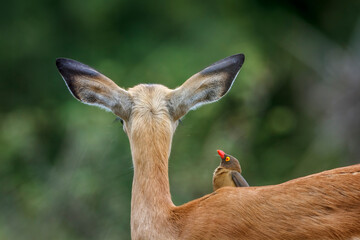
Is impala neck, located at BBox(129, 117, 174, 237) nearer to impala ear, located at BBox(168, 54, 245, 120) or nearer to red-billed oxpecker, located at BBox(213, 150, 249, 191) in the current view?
impala ear, located at BBox(168, 54, 245, 120)

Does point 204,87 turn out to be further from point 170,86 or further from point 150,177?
point 170,86

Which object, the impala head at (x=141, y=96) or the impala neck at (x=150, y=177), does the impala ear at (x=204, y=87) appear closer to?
the impala head at (x=141, y=96)

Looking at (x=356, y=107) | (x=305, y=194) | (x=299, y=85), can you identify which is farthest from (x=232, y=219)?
(x=299, y=85)

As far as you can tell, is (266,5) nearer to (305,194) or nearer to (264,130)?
(264,130)

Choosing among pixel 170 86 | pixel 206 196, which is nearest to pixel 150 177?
pixel 206 196

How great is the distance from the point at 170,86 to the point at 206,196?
6.03m

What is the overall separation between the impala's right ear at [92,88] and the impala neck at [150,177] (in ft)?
0.64

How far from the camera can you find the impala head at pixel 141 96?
393 cm

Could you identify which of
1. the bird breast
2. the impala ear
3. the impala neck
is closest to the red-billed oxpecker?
the bird breast

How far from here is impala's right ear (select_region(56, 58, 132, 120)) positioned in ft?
13.0

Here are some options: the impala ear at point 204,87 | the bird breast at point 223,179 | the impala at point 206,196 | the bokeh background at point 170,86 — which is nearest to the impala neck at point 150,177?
the impala at point 206,196

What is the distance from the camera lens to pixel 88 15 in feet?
45.8

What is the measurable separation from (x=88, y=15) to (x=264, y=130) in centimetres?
475

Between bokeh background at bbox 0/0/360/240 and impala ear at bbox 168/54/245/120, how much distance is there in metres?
1.63
